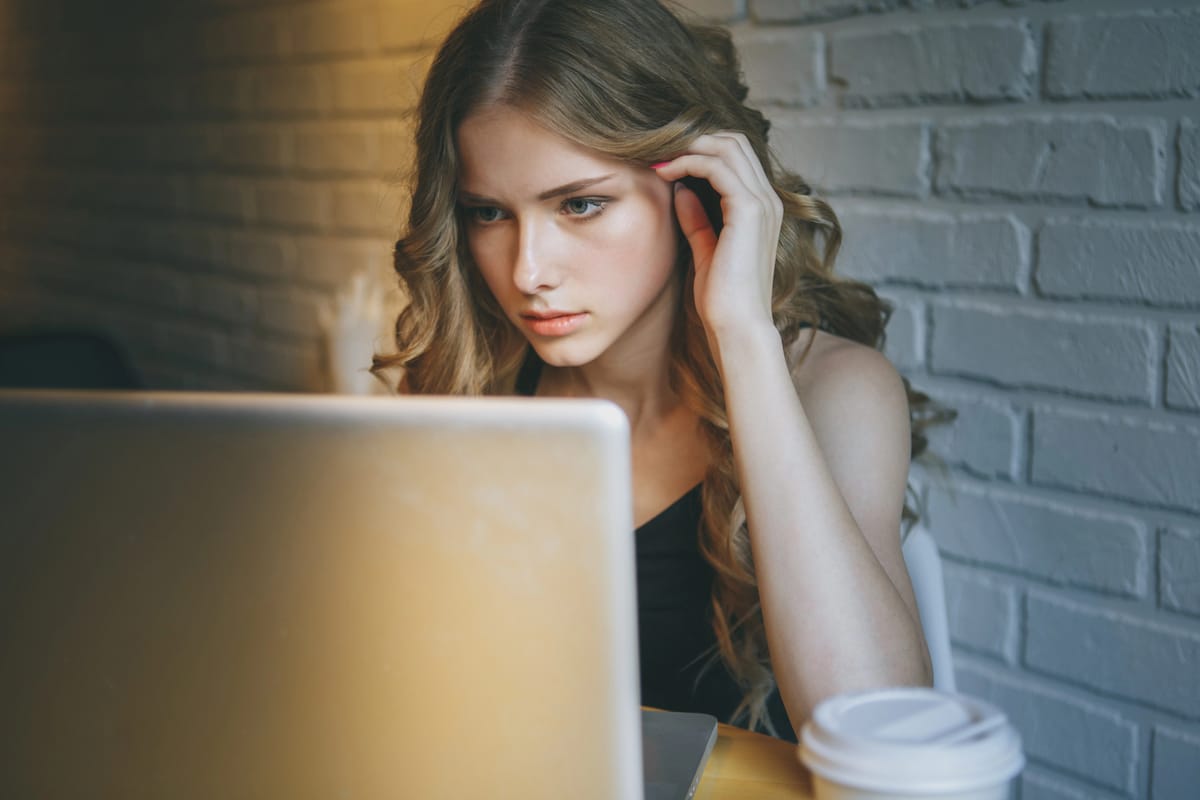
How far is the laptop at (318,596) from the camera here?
52 centimetres

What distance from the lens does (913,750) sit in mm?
533

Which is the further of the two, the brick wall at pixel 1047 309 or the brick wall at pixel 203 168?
the brick wall at pixel 203 168

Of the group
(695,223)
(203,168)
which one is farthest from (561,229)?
(203,168)

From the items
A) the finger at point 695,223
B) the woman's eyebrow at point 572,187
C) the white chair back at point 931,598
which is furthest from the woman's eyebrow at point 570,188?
the white chair back at point 931,598

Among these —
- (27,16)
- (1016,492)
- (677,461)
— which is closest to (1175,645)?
(1016,492)

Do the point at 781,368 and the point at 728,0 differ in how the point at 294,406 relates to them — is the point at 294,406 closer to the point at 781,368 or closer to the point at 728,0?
the point at 781,368

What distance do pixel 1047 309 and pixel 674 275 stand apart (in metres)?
0.44

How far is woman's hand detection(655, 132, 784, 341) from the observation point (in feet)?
3.50

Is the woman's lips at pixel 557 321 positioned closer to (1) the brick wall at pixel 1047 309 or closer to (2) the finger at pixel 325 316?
(1) the brick wall at pixel 1047 309

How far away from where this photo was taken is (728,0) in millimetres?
1558

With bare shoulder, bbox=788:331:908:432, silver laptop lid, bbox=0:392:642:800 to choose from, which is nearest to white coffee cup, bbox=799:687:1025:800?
silver laptop lid, bbox=0:392:642:800

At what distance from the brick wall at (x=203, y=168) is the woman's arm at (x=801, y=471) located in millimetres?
910

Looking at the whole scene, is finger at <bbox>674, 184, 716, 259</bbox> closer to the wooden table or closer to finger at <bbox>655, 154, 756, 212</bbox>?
finger at <bbox>655, 154, 756, 212</bbox>

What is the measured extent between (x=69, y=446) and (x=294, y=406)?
13 centimetres
